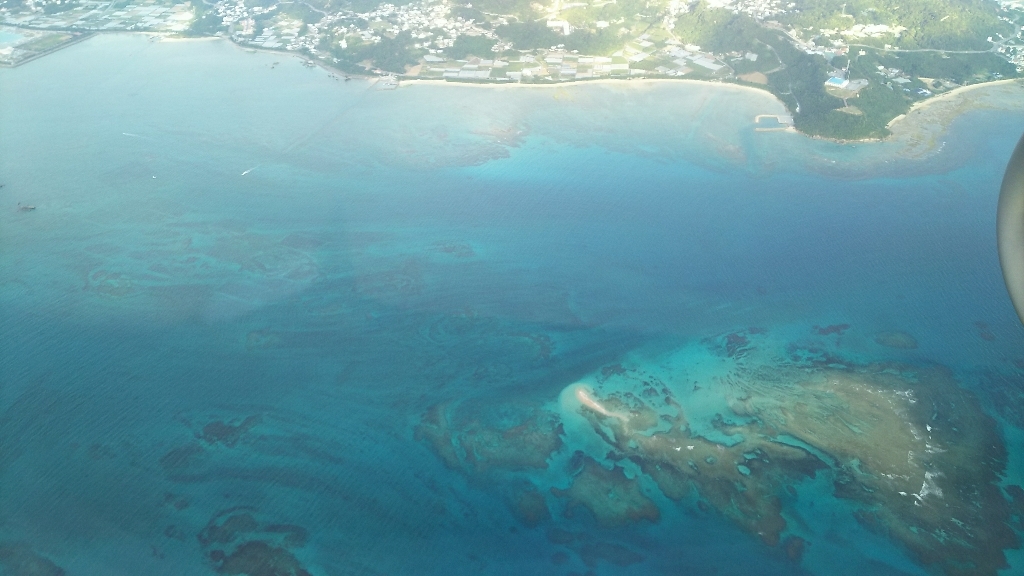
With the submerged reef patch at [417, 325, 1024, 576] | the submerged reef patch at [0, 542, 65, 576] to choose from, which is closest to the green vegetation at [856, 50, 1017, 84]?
the submerged reef patch at [417, 325, 1024, 576]

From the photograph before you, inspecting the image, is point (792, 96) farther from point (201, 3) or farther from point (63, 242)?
point (201, 3)

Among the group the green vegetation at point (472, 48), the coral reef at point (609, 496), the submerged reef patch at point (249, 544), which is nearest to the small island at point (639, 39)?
the green vegetation at point (472, 48)

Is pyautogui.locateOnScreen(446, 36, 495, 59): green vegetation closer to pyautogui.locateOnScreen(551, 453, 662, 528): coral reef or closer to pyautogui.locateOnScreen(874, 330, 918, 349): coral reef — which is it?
pyautogui.locateOnScreen(874, 330, 918, 349): coral reef

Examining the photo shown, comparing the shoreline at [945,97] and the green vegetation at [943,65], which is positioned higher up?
the green vegetation at [943,65]

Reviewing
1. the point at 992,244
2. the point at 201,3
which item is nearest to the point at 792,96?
the point at 992,244

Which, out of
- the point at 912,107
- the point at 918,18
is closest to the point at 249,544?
the point at 912,107

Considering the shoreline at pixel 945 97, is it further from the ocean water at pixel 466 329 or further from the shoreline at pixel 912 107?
the ocean water at pixel 466 329
